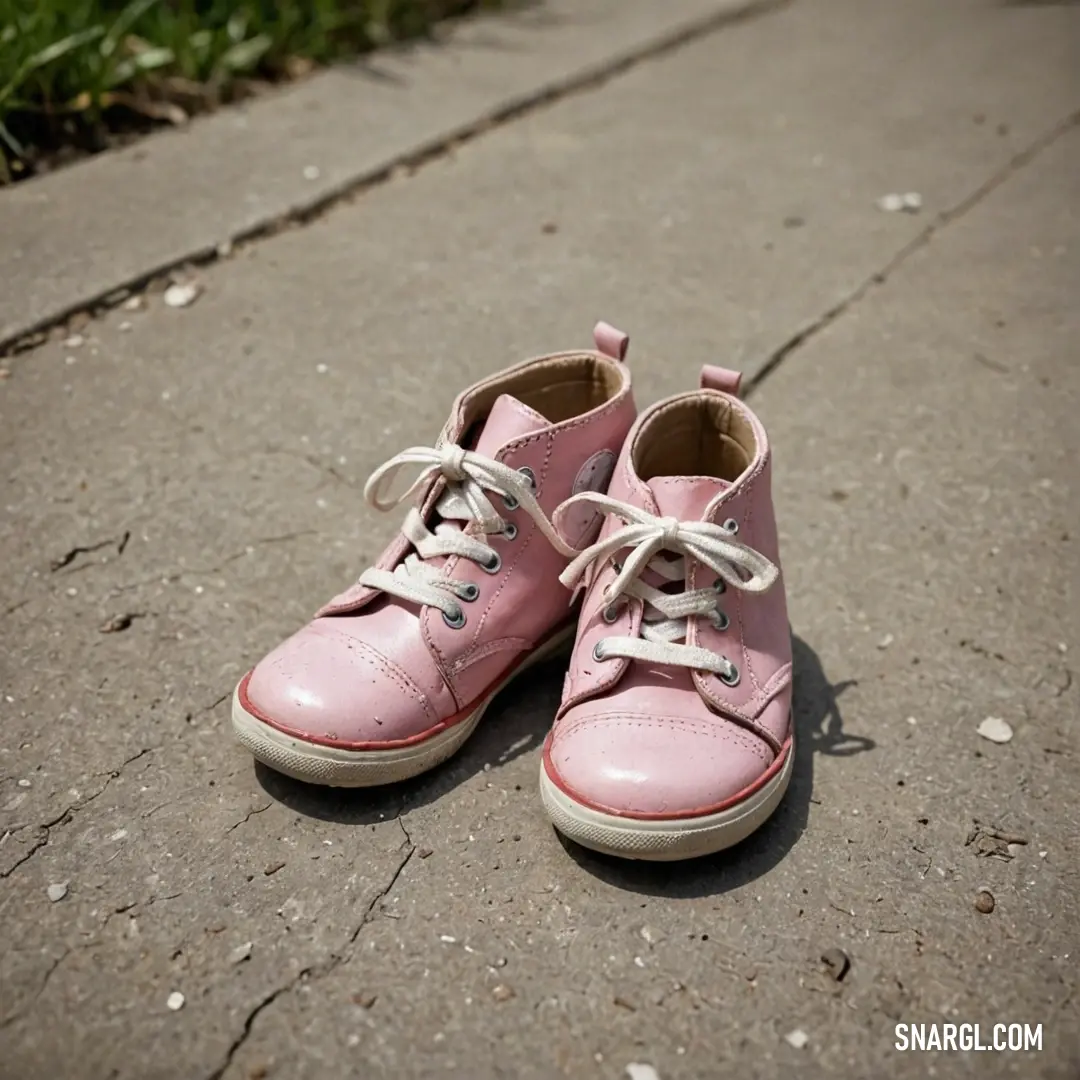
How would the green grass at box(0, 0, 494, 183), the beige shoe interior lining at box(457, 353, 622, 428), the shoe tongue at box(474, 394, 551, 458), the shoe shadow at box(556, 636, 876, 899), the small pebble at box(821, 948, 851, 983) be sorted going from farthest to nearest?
the green grass at box(0, 0, 494, 183)
the beige shoe interior lining at box(457, 353, 622, 428)
the shoe tongue at box(474, 394, 551, 458)
the shoe shadow at box(556, 636, 876, 899)
the small pebble at box(821, 948, 851, 983)

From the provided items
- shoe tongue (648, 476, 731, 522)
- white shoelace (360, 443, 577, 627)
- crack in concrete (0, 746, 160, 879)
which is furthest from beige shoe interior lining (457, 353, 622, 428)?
crack in concrete (0, 746, 160, 879)

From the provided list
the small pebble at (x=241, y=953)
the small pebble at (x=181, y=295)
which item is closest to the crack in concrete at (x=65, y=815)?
the small pebble at (x=241, y=953)

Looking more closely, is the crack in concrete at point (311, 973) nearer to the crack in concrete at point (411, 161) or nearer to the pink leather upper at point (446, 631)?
the pink leather upper at point (446, 631)

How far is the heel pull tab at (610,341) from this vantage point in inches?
71.9

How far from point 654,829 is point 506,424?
0.63 metres

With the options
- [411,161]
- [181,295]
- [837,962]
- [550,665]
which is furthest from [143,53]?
[837,962]

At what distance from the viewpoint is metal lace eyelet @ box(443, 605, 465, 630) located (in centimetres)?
167

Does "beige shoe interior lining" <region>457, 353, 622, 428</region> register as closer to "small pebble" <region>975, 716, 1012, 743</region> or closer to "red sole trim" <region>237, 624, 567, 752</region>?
"red sole trim" <region>237, 624, 567, 752</region>

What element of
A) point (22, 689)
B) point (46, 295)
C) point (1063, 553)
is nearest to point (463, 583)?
point (22, 689)

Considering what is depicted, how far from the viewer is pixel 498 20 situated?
4.45 metres

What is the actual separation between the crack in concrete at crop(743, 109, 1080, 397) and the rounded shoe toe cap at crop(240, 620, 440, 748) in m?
1.34

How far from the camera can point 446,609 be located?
5.48ft

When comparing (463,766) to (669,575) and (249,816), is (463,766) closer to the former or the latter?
(249,816)

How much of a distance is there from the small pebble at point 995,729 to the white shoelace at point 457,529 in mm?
744
